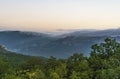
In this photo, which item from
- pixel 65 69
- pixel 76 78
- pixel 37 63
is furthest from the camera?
pixel 37 63

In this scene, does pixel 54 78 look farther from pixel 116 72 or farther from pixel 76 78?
pixel 116 72

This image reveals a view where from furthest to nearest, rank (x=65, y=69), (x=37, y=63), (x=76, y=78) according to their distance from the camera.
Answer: (x=37, y=63) → (x=65, y=69) → (x=76, y=78)

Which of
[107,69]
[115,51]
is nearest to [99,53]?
[115,51]

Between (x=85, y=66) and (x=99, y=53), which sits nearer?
(x=85, y=66)

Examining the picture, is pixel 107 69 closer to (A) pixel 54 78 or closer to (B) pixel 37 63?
(A) pixel 54 78

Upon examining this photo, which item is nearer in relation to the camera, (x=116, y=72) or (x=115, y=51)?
(x=116, y=72)

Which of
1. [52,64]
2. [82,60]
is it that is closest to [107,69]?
[82,60]
